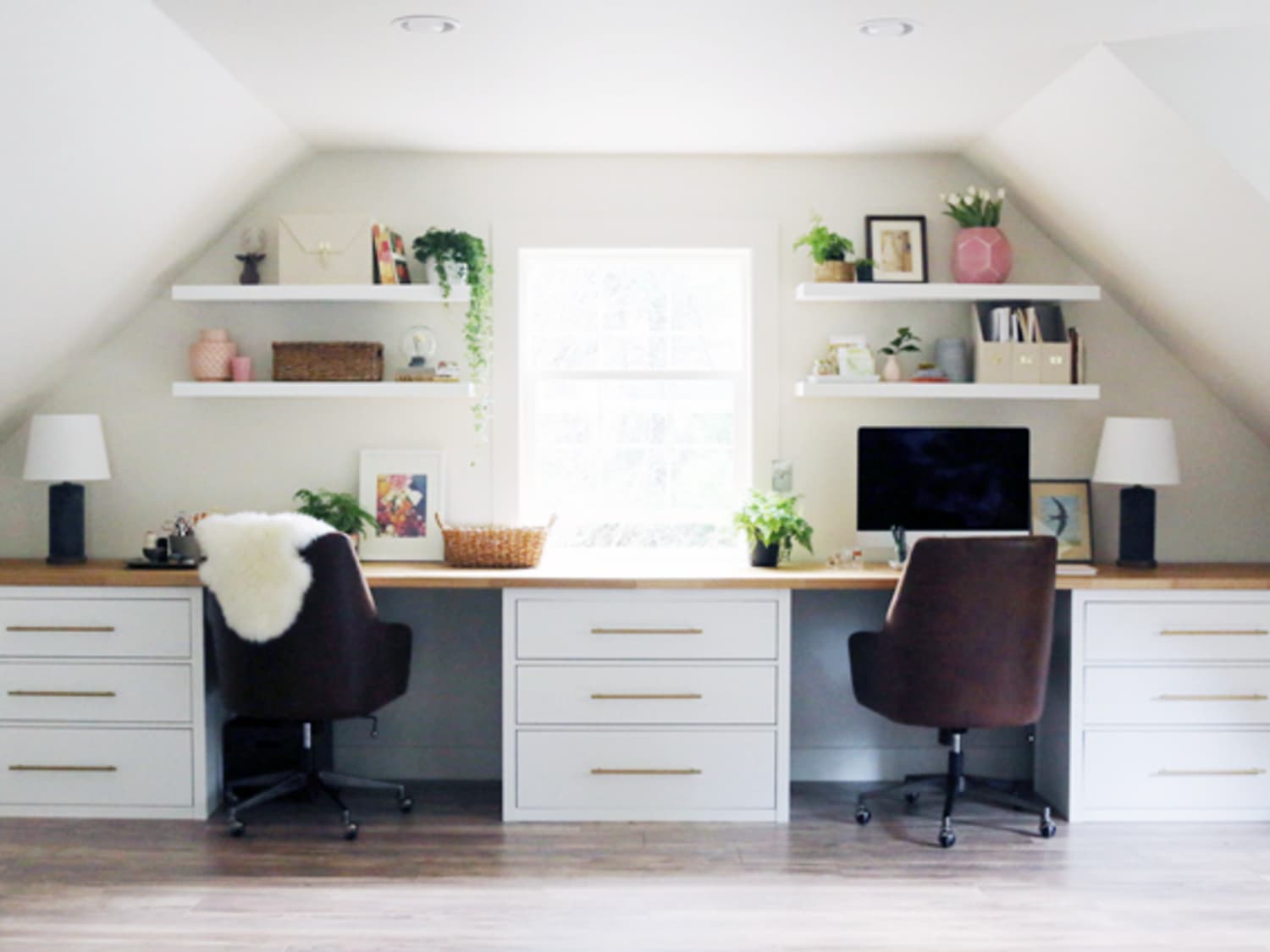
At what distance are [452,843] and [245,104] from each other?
2.22 m

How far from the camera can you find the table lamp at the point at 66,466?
12.9 ft

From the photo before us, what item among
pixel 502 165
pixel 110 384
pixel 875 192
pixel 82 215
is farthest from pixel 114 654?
pixel 875 192

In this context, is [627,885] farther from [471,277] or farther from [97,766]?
[471,277]

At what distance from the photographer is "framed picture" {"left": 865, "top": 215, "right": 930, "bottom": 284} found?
4156mm

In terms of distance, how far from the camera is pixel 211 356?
13.4ft

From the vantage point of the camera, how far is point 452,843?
354 cm

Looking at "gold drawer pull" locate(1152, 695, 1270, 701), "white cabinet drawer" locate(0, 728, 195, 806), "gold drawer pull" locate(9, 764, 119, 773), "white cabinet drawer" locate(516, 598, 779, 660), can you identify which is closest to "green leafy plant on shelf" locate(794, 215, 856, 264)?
"white cabinet drawer" locate(516, 598, 779, 660)

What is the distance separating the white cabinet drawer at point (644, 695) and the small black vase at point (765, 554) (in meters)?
0.39

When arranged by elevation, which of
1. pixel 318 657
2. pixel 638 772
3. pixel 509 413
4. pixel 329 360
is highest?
pixel 329 360

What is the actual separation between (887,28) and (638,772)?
2193 mm

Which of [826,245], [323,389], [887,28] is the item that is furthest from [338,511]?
[887,28]

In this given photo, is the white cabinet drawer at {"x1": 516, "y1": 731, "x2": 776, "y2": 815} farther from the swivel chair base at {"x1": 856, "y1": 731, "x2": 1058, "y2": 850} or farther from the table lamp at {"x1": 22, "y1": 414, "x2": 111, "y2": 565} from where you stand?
the table lamp at {"x1": 22, "y1": 414, "x2": 111, "y2": 565}

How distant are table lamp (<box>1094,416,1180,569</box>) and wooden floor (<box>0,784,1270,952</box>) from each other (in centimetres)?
89

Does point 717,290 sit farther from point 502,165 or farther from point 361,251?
point 361,251
